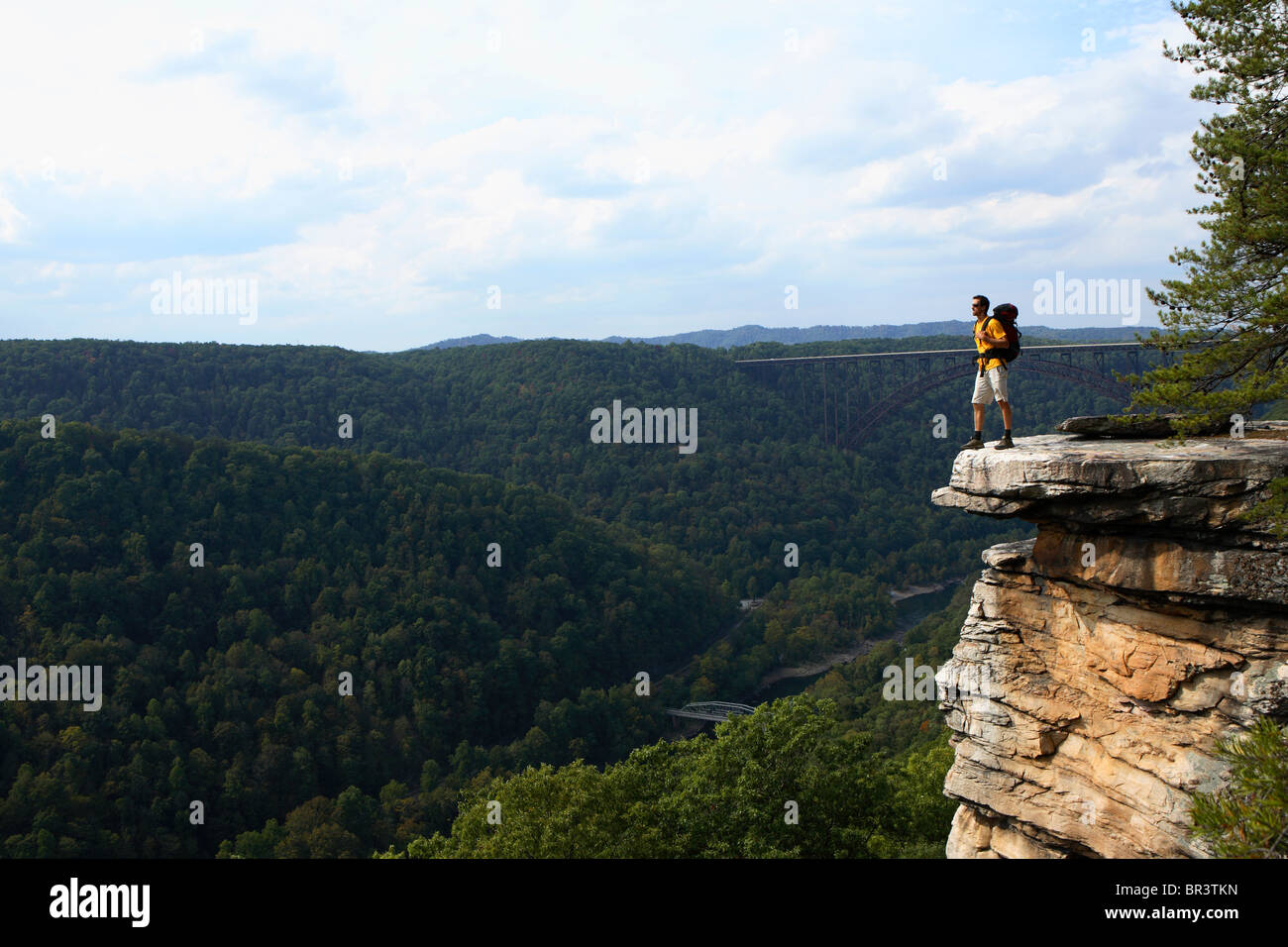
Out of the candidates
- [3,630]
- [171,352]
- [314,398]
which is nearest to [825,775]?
[3,630]

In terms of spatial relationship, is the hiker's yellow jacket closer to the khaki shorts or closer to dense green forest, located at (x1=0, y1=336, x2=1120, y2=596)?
the khaki shorts

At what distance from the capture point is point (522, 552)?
58.0 metres

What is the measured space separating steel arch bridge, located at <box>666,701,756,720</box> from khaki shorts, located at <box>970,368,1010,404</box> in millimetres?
39596

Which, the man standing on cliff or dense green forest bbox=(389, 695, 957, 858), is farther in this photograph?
dense green forest bbox=(389, 695, 957, 858)

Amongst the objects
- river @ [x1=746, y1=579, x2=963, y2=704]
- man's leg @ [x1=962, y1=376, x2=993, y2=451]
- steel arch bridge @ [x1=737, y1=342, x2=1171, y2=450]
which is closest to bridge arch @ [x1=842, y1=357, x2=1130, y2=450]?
steel arch bridge @ [x1=737, y1=342, x2=1171, y2=450]

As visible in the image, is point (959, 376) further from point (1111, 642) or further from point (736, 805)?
point (1111, 642)

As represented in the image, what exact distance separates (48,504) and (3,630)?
8.27 meters

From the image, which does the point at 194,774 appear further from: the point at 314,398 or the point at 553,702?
the point at 314,398

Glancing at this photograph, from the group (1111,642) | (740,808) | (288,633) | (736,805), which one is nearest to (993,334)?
(1111,642)

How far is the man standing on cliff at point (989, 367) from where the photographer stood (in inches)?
407

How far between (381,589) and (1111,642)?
4497 cm

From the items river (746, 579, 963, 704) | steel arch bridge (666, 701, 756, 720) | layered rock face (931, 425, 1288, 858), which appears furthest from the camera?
river (746, 579, 963, 704)

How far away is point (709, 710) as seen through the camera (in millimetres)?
49656

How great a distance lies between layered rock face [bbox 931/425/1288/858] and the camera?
840 centimetres
